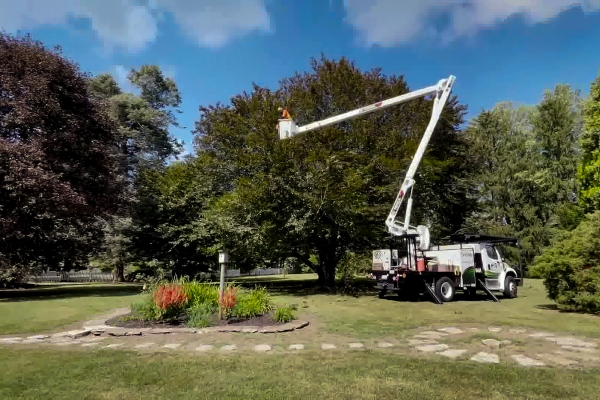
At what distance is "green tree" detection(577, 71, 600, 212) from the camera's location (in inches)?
818

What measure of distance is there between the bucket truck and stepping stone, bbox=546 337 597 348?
567cm

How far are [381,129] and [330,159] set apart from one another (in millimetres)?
3406

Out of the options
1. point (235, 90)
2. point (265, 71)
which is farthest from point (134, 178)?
point (265, 71)

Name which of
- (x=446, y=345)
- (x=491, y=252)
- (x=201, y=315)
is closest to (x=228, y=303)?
(x=201, y=315)

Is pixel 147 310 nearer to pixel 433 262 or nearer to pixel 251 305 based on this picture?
pixel 251 305

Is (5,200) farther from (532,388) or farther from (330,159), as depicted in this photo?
(532,388)

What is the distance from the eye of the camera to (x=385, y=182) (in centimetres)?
1681

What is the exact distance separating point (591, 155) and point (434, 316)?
59.0 ft

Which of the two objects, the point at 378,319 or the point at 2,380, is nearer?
the point at 2,380

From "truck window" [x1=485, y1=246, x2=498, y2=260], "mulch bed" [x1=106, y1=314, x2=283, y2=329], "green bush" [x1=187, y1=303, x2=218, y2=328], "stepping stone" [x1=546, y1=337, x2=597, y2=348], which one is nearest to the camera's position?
"stepping stone" [x1=546, y1=337, x2=597, y2=348]

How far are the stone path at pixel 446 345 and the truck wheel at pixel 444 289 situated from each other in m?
5.35

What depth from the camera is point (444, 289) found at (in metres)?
13.0

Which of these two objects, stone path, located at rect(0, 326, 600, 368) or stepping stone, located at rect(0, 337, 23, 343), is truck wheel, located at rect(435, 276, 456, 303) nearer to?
stone path, located at rect(0, 326, 600, 368)

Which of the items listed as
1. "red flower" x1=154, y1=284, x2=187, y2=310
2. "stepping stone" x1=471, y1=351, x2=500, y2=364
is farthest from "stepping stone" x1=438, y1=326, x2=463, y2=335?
"red flower" x1=154, y1=284, x2=187, y2=310
